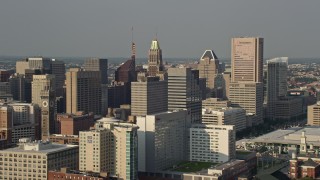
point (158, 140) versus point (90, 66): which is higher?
point (90, 66)

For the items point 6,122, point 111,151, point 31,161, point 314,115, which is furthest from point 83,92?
point 31,161

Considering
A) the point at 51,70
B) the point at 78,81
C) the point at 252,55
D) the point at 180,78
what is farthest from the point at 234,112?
the point at 51,70

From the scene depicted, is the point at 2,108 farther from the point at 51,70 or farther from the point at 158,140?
the point at 51,70

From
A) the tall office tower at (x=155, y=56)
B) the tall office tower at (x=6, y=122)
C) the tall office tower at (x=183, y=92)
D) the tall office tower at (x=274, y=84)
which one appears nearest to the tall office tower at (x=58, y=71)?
the tall office tower at (x=155, y=56)

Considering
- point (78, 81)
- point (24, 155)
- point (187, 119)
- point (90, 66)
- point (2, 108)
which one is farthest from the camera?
point (90, 66)

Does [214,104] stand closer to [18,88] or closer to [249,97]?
[249,97]

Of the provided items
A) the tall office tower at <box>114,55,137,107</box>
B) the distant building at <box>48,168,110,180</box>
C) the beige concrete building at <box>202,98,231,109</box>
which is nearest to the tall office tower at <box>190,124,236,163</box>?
the distant building at <box>48,168,110,180</box>

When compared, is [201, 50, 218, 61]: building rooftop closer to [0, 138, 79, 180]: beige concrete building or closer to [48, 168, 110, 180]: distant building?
[0, 138, 79, 180]: beige concrete building
